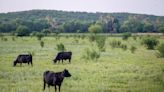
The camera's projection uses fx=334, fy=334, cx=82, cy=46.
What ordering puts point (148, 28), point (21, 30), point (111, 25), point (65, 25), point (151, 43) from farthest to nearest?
point (111, 25) → point (65, 25) → point (148, 28) → point (21, 30) → point (151, 43)

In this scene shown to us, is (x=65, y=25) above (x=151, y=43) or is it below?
below

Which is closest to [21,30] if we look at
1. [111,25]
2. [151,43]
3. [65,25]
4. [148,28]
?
[65,25]

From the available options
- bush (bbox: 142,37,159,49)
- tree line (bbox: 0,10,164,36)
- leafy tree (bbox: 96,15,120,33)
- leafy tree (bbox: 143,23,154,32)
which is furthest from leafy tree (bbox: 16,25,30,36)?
leafy tree (bbox: 96,15,120,33)

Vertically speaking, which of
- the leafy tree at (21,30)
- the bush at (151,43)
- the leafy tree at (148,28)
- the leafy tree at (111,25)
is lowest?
the leafy tree at (111,25)

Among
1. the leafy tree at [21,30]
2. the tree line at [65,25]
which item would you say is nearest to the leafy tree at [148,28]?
the tree line at [65,25]

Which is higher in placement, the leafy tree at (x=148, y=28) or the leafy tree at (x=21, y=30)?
the leafy tree at (x=21, y=30)

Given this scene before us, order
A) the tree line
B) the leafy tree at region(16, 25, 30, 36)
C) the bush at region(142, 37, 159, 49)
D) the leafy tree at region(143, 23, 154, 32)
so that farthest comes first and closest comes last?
the leafy tree at region(143, 23, 154, 32)
the tree line
the leafy tree at region(16, 25, 30, 36)
the bush at region(142, 37, 159, 49)

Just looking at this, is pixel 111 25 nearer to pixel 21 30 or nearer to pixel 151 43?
pixel 21 30

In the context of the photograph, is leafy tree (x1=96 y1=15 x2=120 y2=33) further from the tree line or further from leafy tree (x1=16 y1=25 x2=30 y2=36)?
leafy tree (x1=16 y1=25 x2=30 y2=36)

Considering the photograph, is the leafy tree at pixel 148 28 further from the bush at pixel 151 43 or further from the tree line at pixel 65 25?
the bush at pixel 151 43

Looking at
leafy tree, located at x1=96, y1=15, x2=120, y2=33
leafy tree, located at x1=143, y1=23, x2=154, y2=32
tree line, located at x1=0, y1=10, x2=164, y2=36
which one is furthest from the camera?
leafy tree, located at x1=96, y1=15, x2=120, y2=33

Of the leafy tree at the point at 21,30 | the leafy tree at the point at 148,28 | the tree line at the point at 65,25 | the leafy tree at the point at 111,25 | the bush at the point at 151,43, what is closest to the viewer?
the bush at the point at 151,43

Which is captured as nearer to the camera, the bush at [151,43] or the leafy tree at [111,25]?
the bush at [151,43]

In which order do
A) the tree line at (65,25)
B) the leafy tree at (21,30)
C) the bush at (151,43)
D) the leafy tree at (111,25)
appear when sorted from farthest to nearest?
1. the leafy tree at (111,25)
2. the tree line at (65,25)
3. the leafy tree at (21,30)
4. the bush at (151,43)
